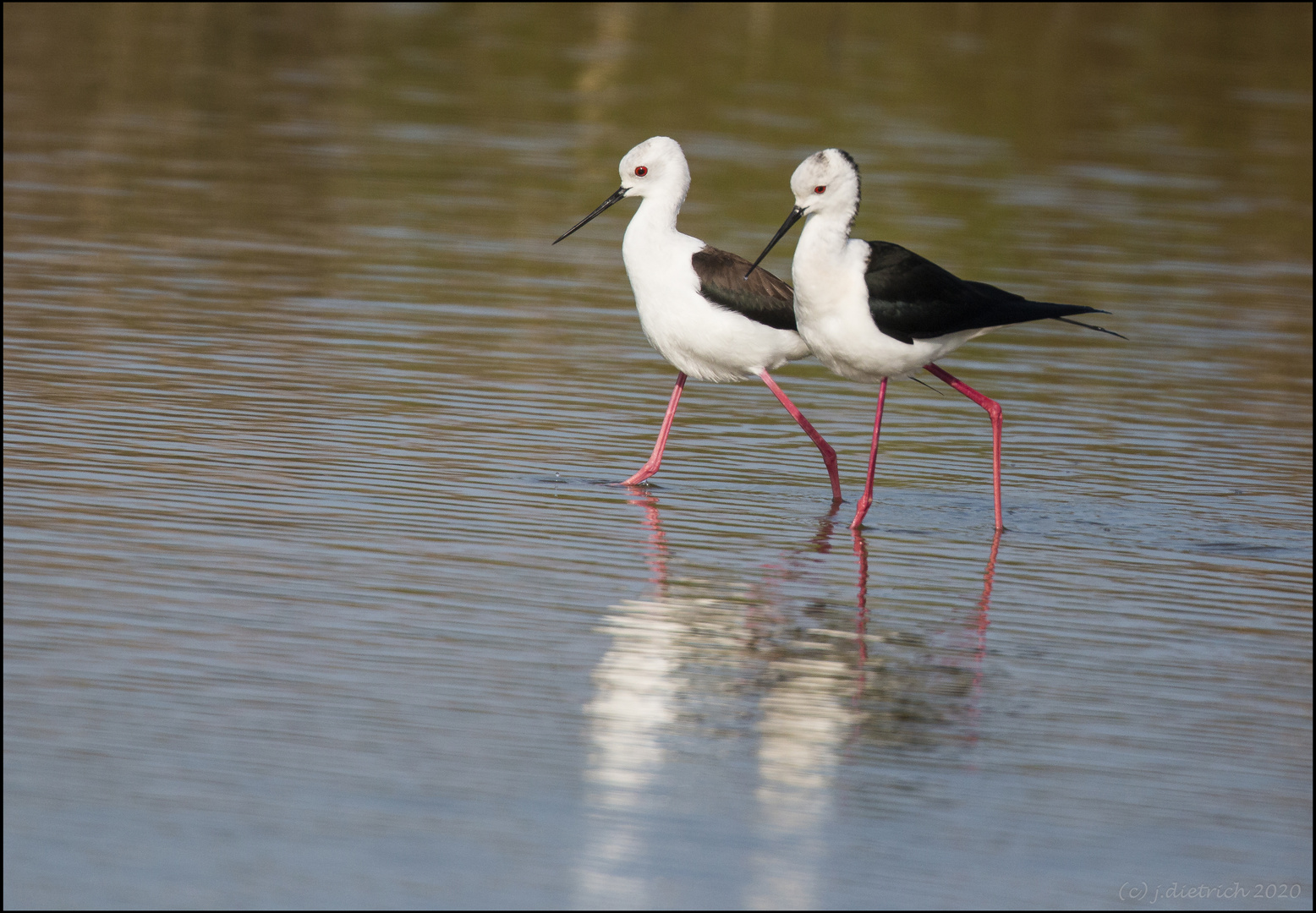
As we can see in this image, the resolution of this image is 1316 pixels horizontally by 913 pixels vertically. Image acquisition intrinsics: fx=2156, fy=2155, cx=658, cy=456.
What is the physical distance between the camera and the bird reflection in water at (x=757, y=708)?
4910 mm

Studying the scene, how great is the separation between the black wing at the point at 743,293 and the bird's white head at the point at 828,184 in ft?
1.95

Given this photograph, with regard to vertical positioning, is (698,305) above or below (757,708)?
above

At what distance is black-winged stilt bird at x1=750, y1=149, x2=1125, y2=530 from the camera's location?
8.52 meters

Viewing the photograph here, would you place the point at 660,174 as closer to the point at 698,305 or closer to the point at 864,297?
the point at 698,305

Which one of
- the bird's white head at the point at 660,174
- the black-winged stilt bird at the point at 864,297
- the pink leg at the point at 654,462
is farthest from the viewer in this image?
the bird's white head at the point at 660,174

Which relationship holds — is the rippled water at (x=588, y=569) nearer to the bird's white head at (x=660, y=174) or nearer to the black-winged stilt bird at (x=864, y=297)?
the black-winged stilt bird at (x=864, y=297)

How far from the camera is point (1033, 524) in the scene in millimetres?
8602

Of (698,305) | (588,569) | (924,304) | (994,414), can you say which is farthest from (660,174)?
(588,569)

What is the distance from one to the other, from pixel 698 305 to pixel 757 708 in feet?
11.5

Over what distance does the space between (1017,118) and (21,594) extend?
20801 mm

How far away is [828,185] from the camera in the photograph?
8570 mm

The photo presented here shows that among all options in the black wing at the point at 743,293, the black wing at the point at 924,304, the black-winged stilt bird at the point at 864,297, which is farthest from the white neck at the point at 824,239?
the black wing at the point at 743,293

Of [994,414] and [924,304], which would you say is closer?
[924,304]

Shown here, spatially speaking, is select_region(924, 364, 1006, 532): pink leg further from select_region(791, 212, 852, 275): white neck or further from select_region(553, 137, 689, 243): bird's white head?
select_region(553, 137, 689, 243): bird's white head
